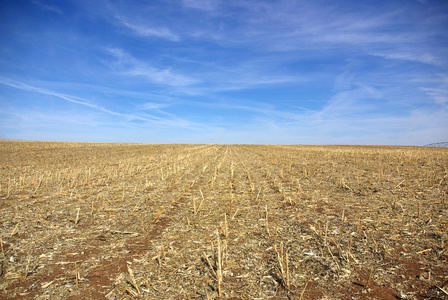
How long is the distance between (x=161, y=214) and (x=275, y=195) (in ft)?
14.4

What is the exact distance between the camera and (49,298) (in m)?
3.54

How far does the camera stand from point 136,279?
396cm

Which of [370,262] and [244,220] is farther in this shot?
[244,220]

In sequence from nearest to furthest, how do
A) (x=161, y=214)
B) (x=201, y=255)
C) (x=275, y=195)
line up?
1. (x=201, y=255)
2. (x=161, y=214)
3. (x=275, y=195)

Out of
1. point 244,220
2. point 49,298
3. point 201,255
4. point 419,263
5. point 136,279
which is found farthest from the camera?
point 244,220

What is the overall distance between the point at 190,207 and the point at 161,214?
3.36 feet

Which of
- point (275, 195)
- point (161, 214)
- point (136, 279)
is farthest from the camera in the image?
point (275, 195)

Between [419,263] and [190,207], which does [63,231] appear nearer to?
[190,207]

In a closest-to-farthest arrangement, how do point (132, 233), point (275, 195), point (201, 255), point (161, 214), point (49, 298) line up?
point (49, 298)
point (201, 255)
point (132, 233)
point (161, 214)
point (275, 195)

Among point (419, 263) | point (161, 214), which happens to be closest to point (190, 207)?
point (161, 214)

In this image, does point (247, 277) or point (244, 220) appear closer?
point (247, 277)

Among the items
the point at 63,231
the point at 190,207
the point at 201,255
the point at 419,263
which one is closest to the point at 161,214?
the point at 190,207

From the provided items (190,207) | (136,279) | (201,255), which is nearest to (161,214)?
(190,207)

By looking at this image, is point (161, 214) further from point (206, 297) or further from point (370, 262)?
point (370, 262)
